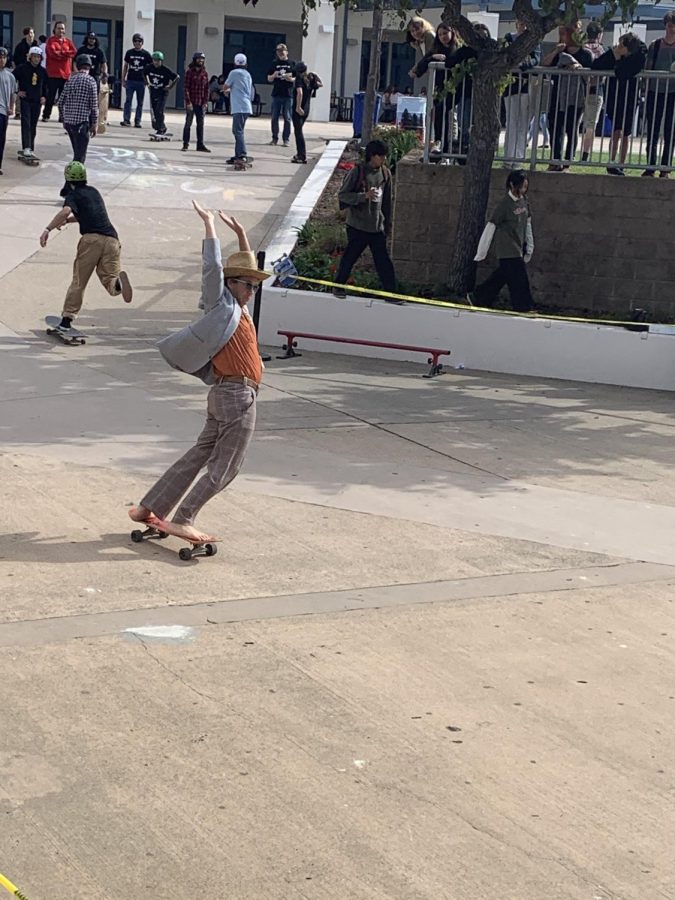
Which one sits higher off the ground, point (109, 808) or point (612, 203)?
point (612, 203)

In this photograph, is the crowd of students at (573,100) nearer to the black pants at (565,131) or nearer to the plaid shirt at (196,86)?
the black pants at (565,131)

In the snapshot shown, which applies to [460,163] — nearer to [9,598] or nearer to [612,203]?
[612,203]

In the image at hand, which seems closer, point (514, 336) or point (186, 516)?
point (186, 516)

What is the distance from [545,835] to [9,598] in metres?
3.10

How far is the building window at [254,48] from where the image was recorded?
44.9 m

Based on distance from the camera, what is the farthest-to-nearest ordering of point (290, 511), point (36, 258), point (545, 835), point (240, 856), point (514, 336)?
point (36, 258), point (514, 336), point (290, 511), point (545, 835), point (240, 856)

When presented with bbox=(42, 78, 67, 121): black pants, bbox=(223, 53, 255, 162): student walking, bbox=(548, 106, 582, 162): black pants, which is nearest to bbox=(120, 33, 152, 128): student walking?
bbox=(42, 78, 67, 121): black pants

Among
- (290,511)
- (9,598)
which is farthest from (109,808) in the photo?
(290,511)

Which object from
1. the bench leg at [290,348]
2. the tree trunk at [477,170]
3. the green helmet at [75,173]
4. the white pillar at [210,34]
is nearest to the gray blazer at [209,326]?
the green helmet at [75,173]

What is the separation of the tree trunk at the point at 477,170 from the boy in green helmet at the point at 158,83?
11.8m

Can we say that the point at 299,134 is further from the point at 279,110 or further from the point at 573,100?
the point at 573,100

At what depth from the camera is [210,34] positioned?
139ft

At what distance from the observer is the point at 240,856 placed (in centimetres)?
452

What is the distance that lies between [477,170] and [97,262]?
4.32 metres
